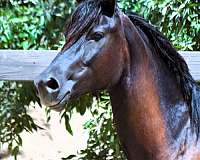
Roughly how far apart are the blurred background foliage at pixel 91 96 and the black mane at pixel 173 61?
80cm

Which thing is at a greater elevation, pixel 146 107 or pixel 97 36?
pixel 97 36

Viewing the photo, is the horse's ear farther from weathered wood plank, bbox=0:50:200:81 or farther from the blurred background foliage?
the blurred background foliage

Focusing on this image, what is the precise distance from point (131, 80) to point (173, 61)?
0.14 meters

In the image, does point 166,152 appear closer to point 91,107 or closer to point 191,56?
point 191,56

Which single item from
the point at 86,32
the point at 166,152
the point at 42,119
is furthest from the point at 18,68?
the point at 42,119

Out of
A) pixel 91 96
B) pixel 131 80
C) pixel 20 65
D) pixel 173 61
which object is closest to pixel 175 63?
pixel 173 61

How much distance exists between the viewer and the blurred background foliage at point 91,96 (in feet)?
7.89

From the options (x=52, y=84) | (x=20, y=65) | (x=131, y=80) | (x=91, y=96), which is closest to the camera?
(x=52, y=84)

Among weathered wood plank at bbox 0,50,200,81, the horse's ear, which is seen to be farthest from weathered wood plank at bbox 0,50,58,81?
the horse's ear

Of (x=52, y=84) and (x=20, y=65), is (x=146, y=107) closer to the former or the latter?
(x=52, y=84)

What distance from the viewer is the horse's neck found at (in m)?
1.47

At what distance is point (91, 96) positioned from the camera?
2428 millimetres

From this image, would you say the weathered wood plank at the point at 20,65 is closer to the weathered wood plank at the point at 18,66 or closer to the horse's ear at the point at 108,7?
the weathered wood plank at the point at 18,66

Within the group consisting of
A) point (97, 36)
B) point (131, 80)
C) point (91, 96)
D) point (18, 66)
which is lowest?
point (91, 96)
